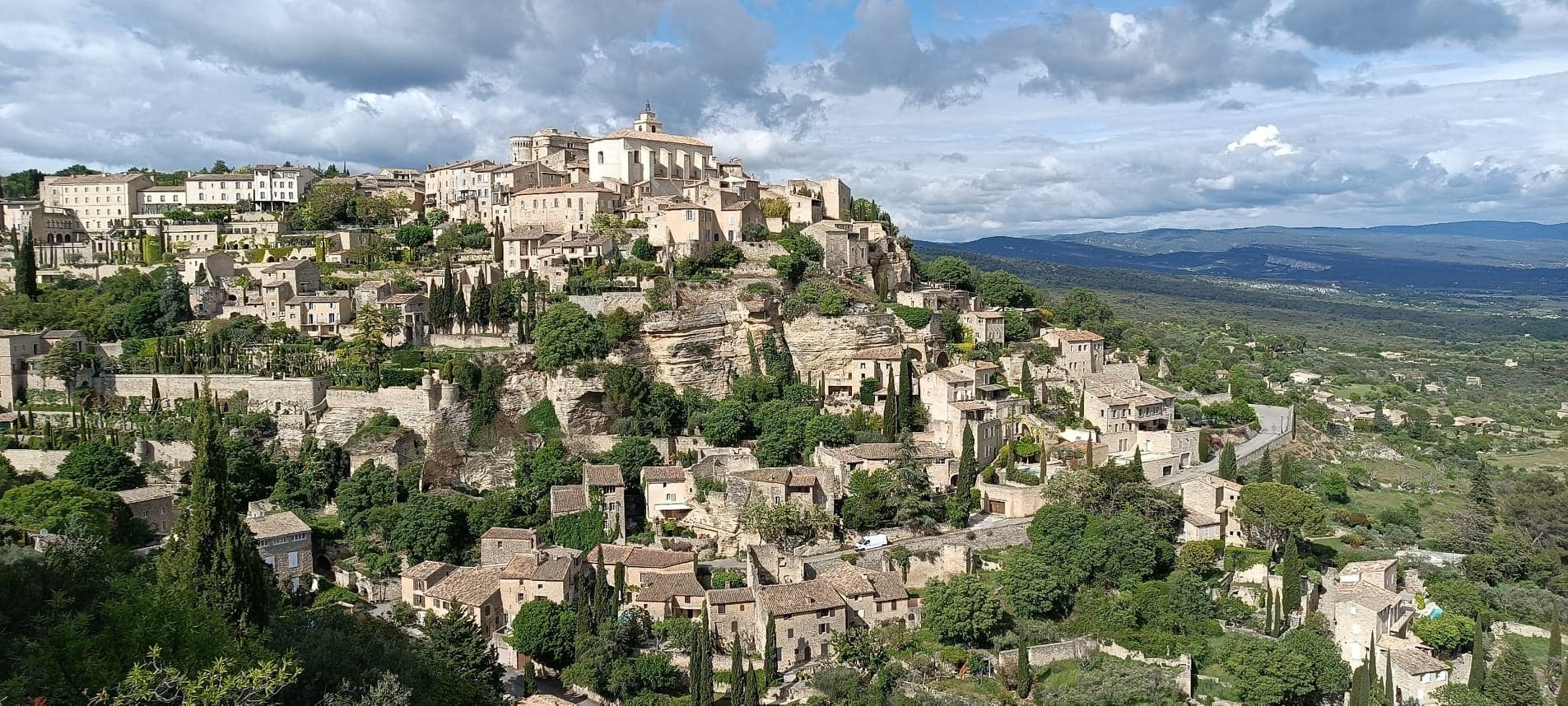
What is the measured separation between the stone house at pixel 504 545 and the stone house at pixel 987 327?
23199mm

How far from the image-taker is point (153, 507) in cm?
3772

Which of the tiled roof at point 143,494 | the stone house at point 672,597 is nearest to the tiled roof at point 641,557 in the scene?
the stone house at point 672,597

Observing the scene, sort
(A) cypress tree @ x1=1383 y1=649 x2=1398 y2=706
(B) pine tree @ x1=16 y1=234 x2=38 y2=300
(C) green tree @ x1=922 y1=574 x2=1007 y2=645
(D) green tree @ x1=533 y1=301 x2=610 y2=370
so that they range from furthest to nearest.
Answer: (B) pine tree @ x1=16 y1=234 x2=38 y2=300
(D) green tree @ x1=533 y1=301 x2=610 y2=370
(C) green tree @ x1=922 y1=574 x2=1007 y2=645
(A) cypress tree @ x1=1383 y1=649 x2=1398 y2=706

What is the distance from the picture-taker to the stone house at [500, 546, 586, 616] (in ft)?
110

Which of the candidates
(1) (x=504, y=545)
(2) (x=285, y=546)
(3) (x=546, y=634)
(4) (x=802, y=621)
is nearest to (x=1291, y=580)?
(4) (x=802, y=621)

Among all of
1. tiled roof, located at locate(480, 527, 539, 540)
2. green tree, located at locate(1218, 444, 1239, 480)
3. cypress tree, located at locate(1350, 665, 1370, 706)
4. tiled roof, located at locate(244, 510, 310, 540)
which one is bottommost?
cypress tree, located at locate(1350, 665, 1370, 706)

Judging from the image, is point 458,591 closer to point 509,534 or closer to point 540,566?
point 540,566

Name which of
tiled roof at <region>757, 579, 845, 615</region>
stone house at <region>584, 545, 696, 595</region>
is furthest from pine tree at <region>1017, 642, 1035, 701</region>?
stone house at <region>584, 545, 696, 595</region>

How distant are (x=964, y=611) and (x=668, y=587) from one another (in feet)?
30.7

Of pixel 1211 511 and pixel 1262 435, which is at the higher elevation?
pixel 1262 435

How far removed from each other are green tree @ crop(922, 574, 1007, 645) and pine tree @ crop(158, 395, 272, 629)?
1849cm

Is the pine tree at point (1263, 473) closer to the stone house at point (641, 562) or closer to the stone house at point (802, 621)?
the stone house at point (802, 621)

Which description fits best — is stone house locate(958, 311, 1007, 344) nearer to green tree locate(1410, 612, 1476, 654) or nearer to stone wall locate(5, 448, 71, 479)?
green tree locate(1410, 612, 1476, 654)

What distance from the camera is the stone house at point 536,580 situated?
3344cm
